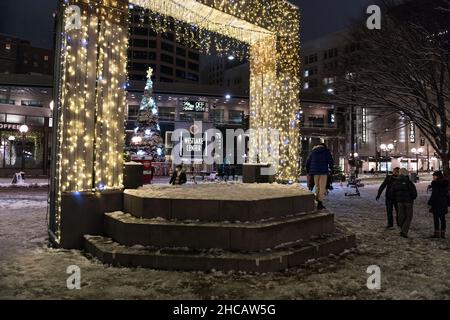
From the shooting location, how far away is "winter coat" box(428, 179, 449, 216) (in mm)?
9281

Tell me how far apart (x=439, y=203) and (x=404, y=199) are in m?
0.85

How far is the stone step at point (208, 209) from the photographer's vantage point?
694 cm

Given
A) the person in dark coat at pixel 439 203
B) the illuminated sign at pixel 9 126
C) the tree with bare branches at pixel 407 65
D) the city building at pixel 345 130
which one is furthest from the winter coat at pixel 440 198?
the illuminated sign at pixel 9 126

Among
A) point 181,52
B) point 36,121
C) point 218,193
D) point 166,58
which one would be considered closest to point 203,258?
point 218,193

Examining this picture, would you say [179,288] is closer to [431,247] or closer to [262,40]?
[431,247]

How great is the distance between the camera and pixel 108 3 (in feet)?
26.9

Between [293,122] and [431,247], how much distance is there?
6346 millimetres

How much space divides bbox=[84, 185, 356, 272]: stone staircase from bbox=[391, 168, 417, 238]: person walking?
246 centimetres

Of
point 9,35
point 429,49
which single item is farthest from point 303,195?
point 9,35

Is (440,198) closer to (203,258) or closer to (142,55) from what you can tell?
(203,258)

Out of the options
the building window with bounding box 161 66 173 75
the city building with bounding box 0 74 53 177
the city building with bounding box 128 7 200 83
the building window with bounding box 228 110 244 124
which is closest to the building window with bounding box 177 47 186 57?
the city building with bounding box 128 7 200 83

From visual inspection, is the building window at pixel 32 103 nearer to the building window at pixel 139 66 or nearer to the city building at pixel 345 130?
the city building at pixel 345 130

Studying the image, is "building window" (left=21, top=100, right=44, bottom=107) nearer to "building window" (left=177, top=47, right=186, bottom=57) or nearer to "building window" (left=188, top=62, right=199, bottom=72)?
"building window" (left=177, top=47, right=186, bottom=57)
